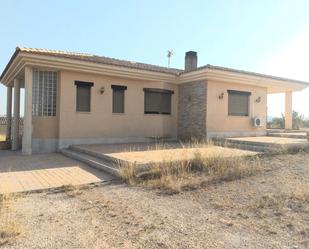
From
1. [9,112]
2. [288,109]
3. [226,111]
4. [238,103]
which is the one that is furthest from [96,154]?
[288,109]

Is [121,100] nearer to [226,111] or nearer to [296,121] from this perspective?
[226,111]

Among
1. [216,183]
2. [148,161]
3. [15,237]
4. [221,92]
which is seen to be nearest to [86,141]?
[148,161]

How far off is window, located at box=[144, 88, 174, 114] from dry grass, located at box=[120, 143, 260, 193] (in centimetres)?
752

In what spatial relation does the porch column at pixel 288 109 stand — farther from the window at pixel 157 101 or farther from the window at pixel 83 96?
the window at pixel 83 96

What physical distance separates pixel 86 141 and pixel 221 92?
716 cm

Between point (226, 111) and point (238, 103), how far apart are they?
1157 millimetres

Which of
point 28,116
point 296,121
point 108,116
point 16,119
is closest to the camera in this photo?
point 28,116

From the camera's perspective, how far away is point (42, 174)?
8367mm

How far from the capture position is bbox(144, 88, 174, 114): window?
15578 millimetres

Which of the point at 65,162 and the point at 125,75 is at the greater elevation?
the point at 125,75

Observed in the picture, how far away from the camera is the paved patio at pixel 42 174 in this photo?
7.09 metres

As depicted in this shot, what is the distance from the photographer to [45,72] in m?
12.9

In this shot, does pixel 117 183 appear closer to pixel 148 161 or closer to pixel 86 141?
pixel 148 161

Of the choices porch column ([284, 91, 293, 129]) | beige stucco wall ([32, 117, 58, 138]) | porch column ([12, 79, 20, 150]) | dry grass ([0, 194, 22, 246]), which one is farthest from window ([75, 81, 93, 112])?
porch column ([284, 91, 293, 129])
